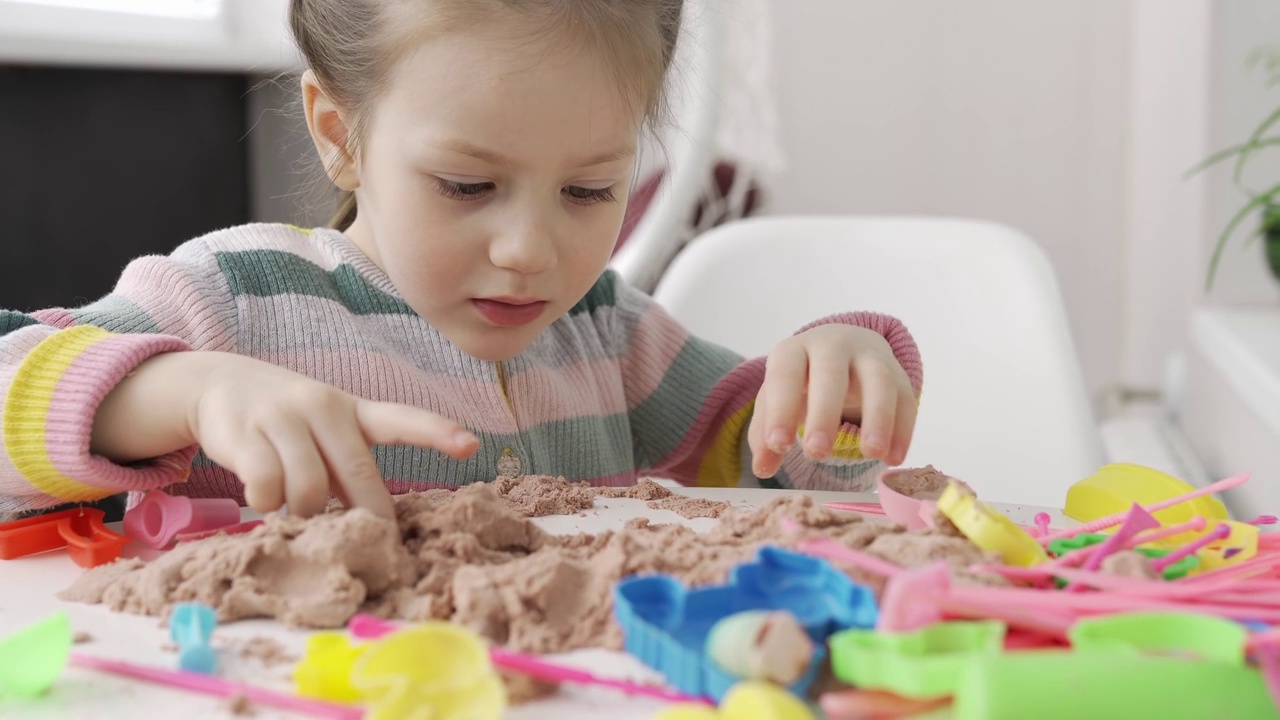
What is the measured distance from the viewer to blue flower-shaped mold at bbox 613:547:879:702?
1.33 feet

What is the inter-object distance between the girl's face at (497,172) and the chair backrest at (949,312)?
0.53m

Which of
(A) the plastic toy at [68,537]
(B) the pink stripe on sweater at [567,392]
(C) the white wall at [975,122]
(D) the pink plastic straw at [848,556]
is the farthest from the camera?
(C) the white wall at [975,122]

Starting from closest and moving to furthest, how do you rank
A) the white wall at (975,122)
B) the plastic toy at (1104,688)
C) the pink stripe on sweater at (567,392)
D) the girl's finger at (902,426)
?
1. the plastic toy at (1104,688)
2. the girl's finger at (902,426)
3. the pink stripe on sweater at (567,392)
4. the white wall at (975,122)

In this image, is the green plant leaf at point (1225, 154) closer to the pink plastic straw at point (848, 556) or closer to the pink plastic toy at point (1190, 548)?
the pink plastic toy at point (1190, 548)

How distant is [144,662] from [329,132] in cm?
52

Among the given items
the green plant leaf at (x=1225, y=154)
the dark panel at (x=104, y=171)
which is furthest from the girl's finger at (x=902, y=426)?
the dark panel at (x=104, y=171)

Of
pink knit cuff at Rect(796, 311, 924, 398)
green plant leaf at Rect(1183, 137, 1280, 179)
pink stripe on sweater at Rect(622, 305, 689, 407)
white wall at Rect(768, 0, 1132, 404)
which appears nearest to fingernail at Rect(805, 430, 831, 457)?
pink knit cuff at Rect(796, 311, 924, 398)

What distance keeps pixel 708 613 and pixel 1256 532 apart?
0.92 ft

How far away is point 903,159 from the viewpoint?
3.07 meters

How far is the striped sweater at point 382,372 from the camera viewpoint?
2.00 ft

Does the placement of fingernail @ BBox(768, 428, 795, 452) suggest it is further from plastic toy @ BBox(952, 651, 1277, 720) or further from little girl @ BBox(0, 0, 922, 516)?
plastic toy @ BBox(952, 651, 1277, 720)

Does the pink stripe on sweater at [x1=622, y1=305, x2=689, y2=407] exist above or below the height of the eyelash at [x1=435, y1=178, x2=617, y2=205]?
below

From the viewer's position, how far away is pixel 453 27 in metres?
0.74

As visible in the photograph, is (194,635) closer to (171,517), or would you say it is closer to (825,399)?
(171,517)
